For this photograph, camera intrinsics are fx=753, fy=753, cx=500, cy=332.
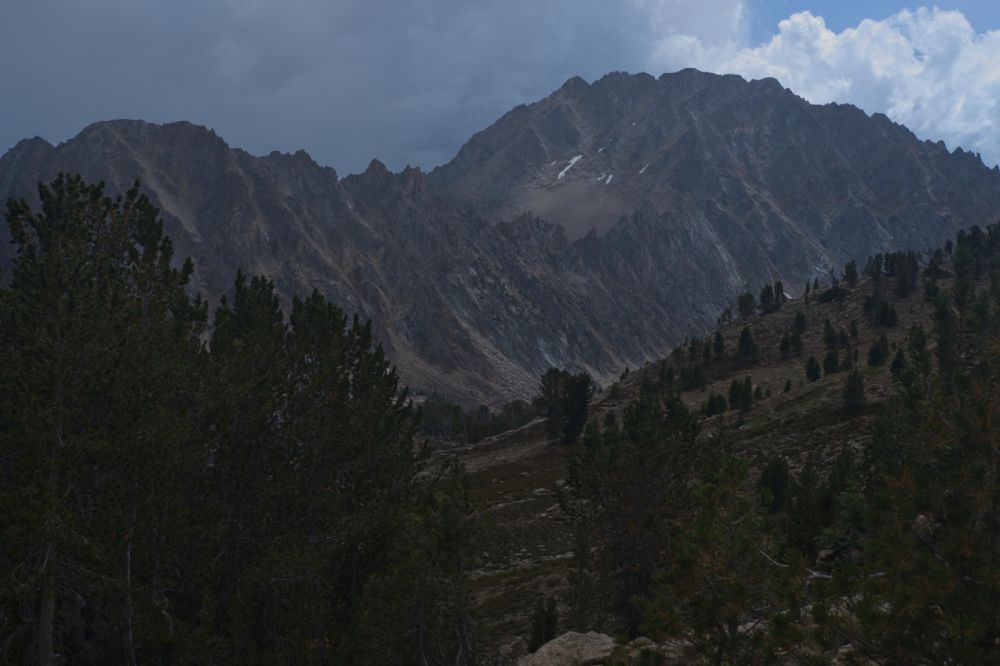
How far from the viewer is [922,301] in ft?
323

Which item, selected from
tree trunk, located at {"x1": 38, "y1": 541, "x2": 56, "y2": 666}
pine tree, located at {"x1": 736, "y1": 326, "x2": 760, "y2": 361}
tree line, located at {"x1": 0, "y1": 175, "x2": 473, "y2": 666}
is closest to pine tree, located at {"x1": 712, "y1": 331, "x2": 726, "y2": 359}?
pine tree, located at {"x1": 736, "y1": 326, "x2": 760, "y2": 361}

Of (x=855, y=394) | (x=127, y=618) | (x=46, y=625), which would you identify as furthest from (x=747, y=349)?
(x=46, y=625)

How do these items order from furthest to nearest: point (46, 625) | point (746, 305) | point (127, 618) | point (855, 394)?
1. point (746, 305)
2. point (855, 394)
3. point (127, 618)
4. point (46, 625)

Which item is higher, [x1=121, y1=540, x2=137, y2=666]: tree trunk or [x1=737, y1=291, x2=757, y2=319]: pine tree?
[x1=737, y1=291, x2=757, y2=319]: pine tree

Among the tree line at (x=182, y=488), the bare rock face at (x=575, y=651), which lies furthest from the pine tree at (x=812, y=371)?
the bare rock face at (x=575, y=651)

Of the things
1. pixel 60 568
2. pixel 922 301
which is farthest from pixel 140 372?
pixel 922 301

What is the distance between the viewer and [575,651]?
16469 mm

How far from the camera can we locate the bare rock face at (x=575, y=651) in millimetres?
15570

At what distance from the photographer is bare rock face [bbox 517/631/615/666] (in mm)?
15570

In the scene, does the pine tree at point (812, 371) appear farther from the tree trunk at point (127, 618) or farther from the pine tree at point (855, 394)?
the tree trunk at point (127, 618)

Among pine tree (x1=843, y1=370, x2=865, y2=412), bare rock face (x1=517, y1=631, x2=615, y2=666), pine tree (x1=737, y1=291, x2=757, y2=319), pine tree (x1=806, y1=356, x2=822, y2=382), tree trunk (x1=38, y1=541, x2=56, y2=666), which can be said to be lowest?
bare rock face (x1=517, y1=631, x2=615, y2=666)

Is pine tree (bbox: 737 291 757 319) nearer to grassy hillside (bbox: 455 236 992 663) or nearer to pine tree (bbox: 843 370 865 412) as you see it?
grassy hillside (bbox: 455 236 992 663)

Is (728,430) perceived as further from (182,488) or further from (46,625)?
(46,625)

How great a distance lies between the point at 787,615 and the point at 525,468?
2411 inches
